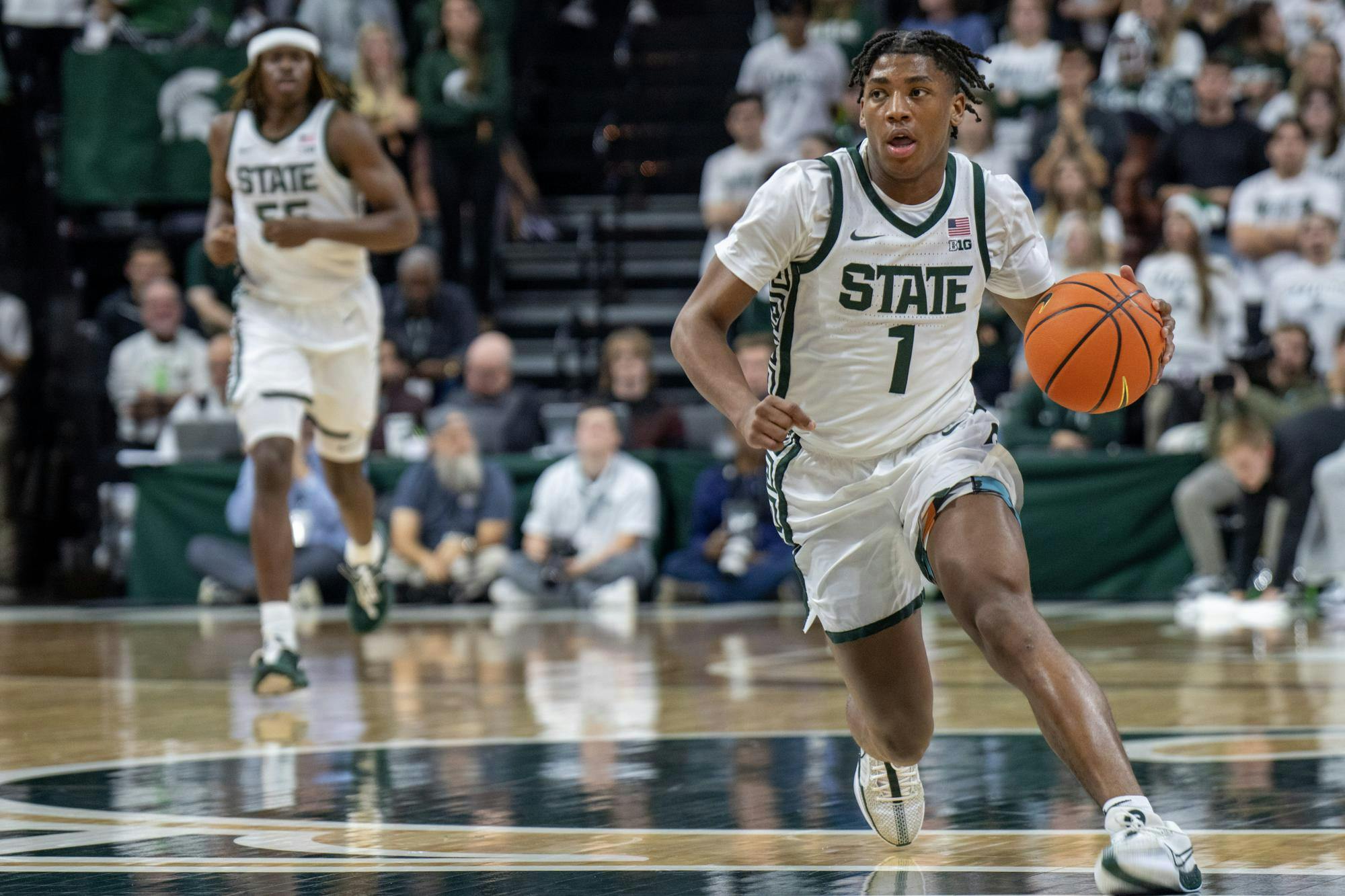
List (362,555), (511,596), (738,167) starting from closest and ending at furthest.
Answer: (362,555)
(511,596)
(738,167)

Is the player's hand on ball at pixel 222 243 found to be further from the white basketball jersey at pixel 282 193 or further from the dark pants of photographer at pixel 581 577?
the dark pants of photographer at pixel 581 577

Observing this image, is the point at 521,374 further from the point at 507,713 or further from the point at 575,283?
the point at 507,713

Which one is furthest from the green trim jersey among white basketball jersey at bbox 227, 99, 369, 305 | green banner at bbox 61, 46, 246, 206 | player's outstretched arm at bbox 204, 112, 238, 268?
green banner at bbox 61, 46, 246, 206

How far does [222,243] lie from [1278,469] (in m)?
5.97

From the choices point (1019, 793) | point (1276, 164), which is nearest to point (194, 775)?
point (1019, 793)

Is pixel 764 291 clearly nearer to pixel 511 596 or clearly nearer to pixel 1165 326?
pixel 511 596

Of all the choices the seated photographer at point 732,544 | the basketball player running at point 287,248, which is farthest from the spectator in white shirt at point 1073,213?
the basketball player running at point 287,248

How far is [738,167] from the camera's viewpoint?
13.6m

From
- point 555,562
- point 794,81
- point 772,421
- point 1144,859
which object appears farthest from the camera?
point 794,81

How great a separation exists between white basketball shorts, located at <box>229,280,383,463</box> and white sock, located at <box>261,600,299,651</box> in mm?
614

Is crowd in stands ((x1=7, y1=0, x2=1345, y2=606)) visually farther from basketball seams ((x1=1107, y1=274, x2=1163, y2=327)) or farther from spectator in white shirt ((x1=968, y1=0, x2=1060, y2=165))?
basketball seams ((x1=1107, y1=274, x2=1163, y2=327))

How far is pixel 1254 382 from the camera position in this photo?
11.7m

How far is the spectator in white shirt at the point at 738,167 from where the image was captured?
13414mm

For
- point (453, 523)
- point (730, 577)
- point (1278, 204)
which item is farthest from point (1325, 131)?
point (453, 523)
